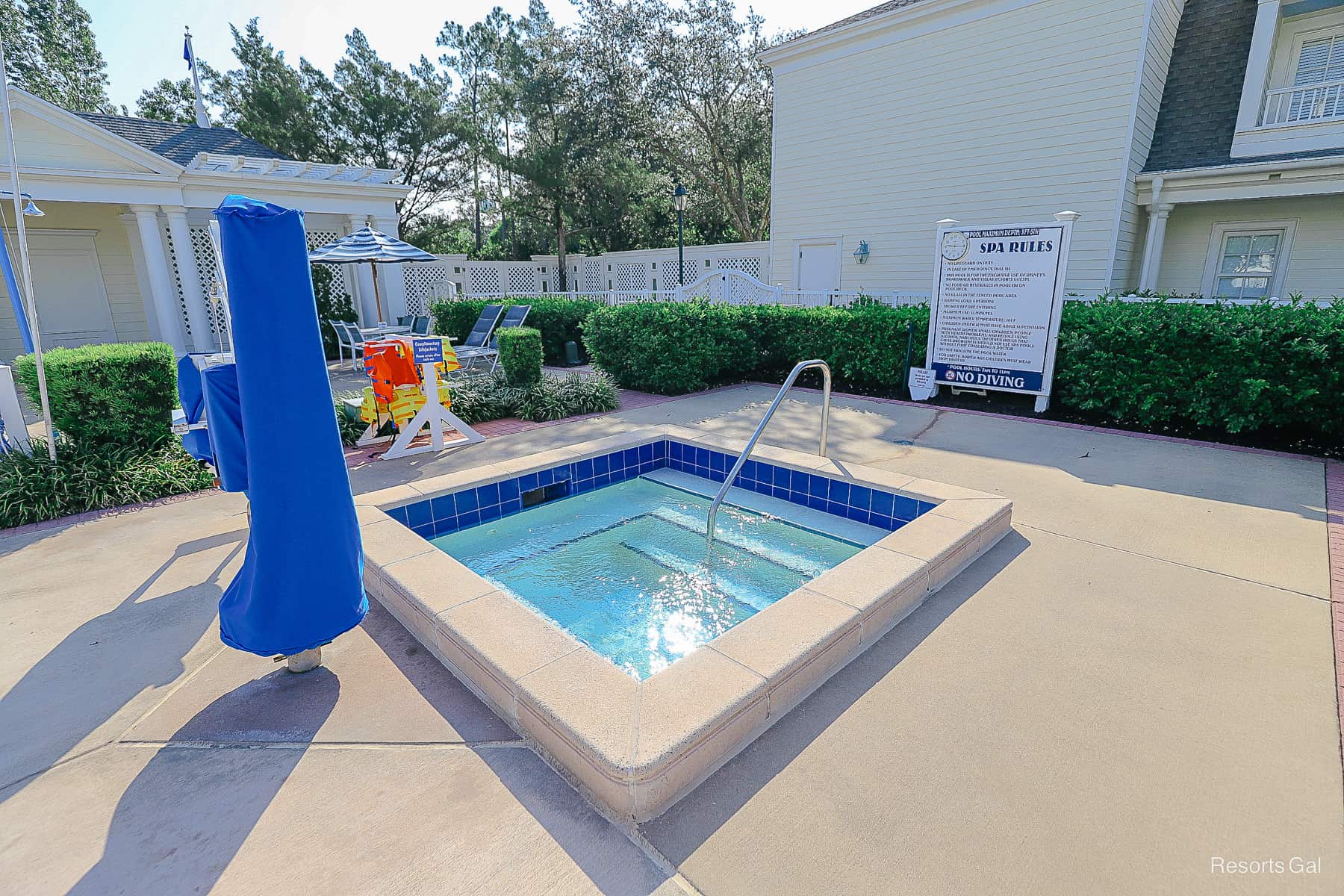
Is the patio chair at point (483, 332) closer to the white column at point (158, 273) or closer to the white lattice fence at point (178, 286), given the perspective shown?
the white column at point (158, 273)

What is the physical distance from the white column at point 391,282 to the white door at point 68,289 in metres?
4.77

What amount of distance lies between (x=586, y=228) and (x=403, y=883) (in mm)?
22477

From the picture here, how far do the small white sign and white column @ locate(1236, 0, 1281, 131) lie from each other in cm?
649

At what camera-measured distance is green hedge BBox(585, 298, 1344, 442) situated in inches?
196

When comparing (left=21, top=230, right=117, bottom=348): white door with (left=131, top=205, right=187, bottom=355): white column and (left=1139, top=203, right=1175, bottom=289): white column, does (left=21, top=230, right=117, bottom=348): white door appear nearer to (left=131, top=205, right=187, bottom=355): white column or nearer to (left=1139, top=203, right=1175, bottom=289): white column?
(left=131, top=205, right=187, bottom=355): white column

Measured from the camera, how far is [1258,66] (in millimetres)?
8633

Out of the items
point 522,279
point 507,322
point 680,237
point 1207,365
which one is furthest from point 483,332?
point 1207,365

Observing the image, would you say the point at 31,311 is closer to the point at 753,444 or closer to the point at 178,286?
the point at 753,444

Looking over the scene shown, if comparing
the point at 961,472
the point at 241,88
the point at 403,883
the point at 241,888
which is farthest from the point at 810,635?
the point at 241,88

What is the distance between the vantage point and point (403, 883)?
152cm

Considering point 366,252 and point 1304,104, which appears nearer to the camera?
point 366,252

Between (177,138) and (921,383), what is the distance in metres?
14.3

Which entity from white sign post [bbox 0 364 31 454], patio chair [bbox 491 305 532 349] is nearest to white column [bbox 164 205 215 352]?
patio chair [bbox 491 305 532 349]

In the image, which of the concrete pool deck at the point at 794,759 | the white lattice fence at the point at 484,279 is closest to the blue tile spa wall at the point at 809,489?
the concrete pool deck at the point at 794,759
